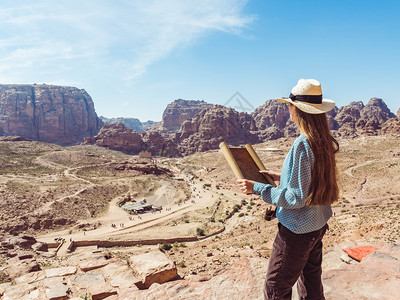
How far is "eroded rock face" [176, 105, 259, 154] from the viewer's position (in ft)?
381

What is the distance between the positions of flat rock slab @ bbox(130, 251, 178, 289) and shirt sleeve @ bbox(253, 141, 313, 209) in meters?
6.14

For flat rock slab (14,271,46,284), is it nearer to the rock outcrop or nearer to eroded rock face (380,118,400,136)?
eroded rock face (380,118,400,136)

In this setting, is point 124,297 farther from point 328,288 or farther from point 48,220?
point 48,220

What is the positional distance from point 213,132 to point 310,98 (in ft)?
386

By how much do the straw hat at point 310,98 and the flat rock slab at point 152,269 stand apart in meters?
6.80

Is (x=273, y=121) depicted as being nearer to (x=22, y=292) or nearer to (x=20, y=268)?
(x=20, y=268)

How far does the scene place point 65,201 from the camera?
1380 inches

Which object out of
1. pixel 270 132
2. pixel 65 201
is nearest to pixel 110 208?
pixel 65 201

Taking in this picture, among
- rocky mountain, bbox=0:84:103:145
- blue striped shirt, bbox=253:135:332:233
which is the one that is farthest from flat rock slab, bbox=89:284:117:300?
rocky mountain, bbox=0:84:103:145

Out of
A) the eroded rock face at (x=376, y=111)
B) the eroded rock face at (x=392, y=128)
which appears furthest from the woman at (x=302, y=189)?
the eroded rock face at (x=376, y=111)

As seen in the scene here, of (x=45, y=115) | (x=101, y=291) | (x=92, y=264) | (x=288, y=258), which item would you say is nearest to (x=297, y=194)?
(x=288, y=258)

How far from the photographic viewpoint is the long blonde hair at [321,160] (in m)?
2.78

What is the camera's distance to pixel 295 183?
284cm

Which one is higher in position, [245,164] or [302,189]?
[245,164]
